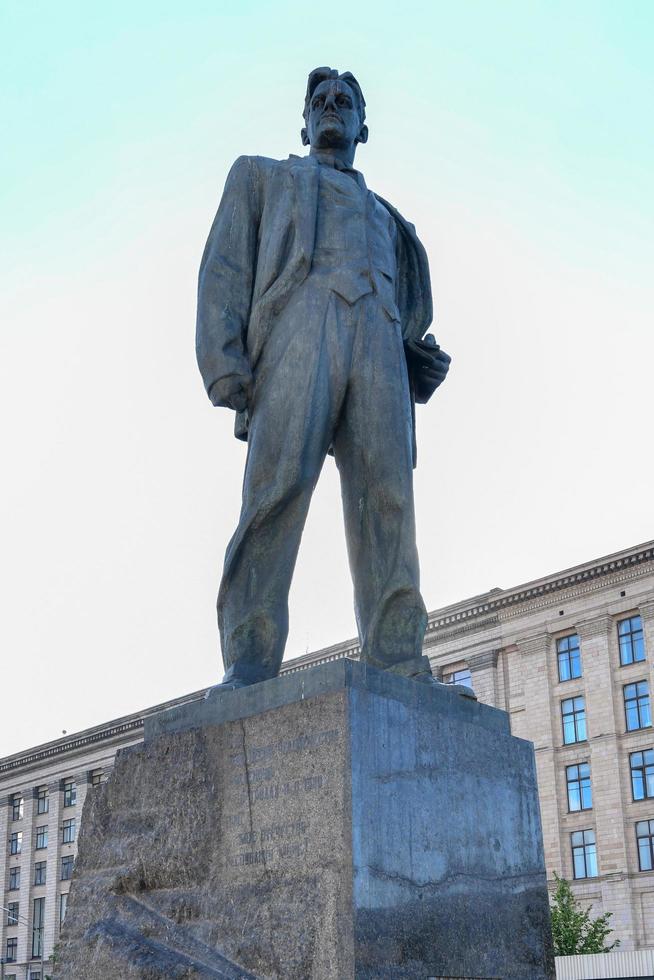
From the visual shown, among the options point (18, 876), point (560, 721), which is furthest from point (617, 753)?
point (18, 876)

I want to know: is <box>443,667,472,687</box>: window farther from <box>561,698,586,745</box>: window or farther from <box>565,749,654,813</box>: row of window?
<box>565,749,654,813</box>: row of window

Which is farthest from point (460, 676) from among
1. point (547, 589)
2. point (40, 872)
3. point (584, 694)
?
point (40, 872)

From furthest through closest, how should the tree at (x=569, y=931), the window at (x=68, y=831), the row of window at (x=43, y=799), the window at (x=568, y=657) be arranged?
1. the row of window at (x=43, y=799)
2. the window at (x=68, y=831)
3. the window at (x=568, y=657)
4. the tree at (x=569, y=931)

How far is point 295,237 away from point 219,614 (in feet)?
6.53

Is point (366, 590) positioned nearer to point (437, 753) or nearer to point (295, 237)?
point (437, 753)

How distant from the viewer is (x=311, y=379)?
19.0ft

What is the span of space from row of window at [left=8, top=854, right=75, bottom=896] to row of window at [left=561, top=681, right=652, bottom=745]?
1211 inches

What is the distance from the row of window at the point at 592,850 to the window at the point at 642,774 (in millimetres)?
1042

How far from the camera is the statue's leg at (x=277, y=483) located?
5.57 metres

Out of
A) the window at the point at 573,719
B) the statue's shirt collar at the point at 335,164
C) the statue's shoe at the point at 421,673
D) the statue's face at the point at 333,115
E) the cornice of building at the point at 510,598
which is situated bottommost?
the statue's shoe at the point at 421,673

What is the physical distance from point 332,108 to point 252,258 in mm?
1063

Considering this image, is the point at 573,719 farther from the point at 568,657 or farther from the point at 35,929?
the point at 35,929

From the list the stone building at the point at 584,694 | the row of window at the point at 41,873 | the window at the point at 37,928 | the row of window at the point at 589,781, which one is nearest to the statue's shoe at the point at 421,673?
the stone building at the point at 584,694

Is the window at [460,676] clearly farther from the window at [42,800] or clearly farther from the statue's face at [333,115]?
the statue's face at [333,115]
